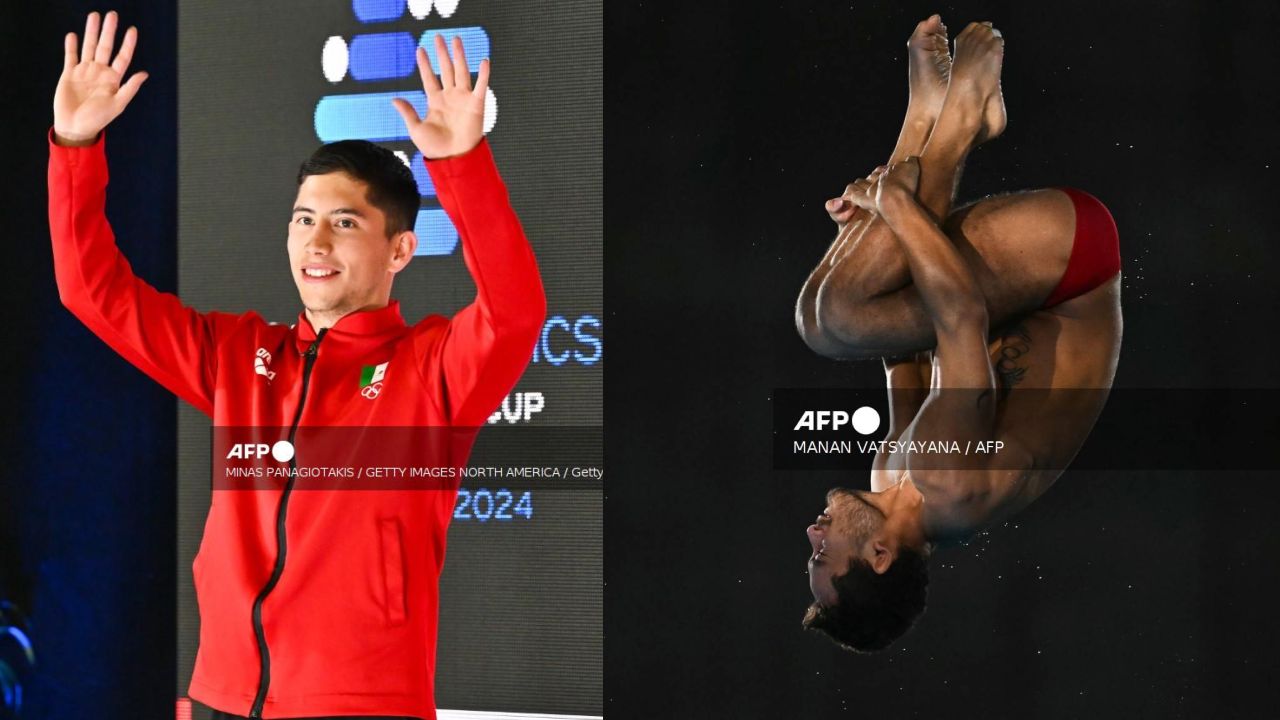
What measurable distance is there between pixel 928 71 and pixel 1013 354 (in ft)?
2.03

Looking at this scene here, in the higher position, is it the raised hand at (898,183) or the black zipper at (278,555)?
the raised hand at (898,183)

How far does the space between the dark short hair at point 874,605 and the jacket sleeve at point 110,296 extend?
1.41 meters

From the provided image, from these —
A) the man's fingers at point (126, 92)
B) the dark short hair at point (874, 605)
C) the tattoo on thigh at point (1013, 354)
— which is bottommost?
the dark short hair at point (874, 605)

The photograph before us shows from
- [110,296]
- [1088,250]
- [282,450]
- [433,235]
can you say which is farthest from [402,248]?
[1088,250]

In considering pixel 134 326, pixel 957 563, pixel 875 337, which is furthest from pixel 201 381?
pixel 957 563

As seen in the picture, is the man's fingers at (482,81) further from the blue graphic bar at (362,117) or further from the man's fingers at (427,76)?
the blue graphic bar at (362,117)

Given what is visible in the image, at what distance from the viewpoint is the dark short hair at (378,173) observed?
335cm

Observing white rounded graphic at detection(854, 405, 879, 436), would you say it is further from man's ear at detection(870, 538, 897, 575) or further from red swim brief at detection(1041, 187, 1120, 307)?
red swim brief at detection(1041, 187, 1120, 307)

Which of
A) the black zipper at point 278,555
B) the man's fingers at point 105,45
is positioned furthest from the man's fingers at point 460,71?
the man's fingers at point 105,45

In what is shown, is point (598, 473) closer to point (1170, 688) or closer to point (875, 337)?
point (875, 337)

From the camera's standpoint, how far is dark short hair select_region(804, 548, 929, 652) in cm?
317

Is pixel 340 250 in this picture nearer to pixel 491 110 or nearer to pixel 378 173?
pixel 378 173

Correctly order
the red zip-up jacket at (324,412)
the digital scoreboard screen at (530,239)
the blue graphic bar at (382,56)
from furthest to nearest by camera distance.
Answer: the blue graphic bar at (382,56)
the digital scoreboard screen at (530,239)
the red zip-up jacket at (324,412)

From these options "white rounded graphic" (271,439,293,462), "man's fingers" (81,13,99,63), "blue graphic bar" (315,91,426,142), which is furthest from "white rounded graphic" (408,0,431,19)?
"white rounded graphic" (271,439,293,462)
